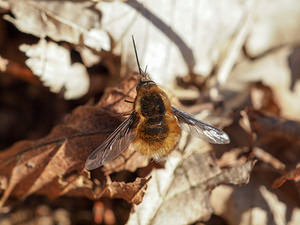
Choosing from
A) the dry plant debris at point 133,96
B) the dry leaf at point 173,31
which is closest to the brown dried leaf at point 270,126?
the dry plant debris at point 133,96

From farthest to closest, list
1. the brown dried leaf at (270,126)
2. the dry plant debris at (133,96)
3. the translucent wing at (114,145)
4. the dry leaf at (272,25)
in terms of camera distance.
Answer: the dry leaf at (272,25)
the brown dried leaf at (270,126)
the dry plant debris at (133,96)
the translucent wing at (114,145)

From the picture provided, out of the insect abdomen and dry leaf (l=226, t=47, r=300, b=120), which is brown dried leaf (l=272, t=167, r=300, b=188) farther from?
the insect abdomen

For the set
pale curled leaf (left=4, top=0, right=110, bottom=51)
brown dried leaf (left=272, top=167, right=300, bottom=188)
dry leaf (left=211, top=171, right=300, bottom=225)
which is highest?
pale curled leaf (left=4, top=0, right=110, bottom=51)

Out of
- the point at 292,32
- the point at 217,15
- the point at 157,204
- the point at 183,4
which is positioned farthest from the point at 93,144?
the point at 292,32

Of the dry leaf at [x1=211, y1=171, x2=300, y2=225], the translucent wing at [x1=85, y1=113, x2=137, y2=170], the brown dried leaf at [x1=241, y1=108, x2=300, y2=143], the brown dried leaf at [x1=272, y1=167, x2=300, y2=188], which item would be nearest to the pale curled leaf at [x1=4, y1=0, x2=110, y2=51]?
the translucent wing at [x1=85, y1=113, x2=137, y2=170]

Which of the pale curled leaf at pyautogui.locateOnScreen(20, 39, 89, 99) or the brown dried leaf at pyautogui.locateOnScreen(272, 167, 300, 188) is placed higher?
the pale curled leaf at pyautogui.locateOnScreen(20, 39, 89, 99)

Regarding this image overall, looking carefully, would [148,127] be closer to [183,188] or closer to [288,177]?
[183,188]

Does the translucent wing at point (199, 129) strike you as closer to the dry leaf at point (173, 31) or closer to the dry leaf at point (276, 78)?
the dry leaf at point (173, 31)

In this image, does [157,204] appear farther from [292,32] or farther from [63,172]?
[292,32]

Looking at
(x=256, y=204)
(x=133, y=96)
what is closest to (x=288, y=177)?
(x=256, y=204)
